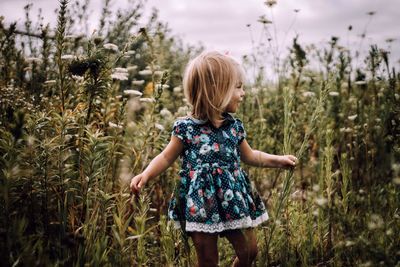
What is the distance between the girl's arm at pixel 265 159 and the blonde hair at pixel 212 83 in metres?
0.29

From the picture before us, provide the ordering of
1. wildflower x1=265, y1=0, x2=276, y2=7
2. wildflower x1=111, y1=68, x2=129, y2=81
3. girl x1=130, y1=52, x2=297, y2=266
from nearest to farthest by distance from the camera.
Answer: girl x1=130, y1=52, x2=297, y2=266 < wildflower x1=111, y1=68, x2=129, y2=81 < wildflower x1=265, y1=0, x2=276, y2=7

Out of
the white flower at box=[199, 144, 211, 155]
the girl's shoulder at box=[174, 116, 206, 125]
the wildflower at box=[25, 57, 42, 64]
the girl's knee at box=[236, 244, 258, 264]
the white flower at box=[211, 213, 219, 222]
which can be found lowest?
the girl's knee at box=[236, 244, 258, 264]

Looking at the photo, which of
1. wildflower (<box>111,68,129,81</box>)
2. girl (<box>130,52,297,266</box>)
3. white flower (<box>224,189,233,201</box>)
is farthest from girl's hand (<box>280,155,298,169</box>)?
wildflower (<box>111,68,129,81</box>)

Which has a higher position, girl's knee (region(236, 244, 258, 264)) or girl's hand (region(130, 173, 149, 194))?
girl's hand (region(130, 173, 149, 194))

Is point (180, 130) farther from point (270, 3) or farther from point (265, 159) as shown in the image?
point (270, 3)

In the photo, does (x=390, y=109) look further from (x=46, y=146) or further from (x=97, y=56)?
(x=46, y=146)

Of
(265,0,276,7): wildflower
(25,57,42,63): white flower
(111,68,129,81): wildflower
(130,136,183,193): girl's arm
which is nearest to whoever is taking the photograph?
(130,136,183,193): girl's arm

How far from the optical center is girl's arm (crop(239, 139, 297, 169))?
220cm

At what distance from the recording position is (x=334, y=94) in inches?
160

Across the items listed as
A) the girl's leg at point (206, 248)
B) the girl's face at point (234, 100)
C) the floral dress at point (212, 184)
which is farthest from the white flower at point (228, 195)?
the girl's face at point (234, 100)

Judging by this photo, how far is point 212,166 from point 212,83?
0.48 meters

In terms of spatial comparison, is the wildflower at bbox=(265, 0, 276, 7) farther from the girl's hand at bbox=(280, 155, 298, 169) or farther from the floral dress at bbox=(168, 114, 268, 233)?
the girl's hand at bbox=(280, 155, 298, 169)

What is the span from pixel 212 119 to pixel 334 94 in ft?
7.34

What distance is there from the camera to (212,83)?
2293mm
